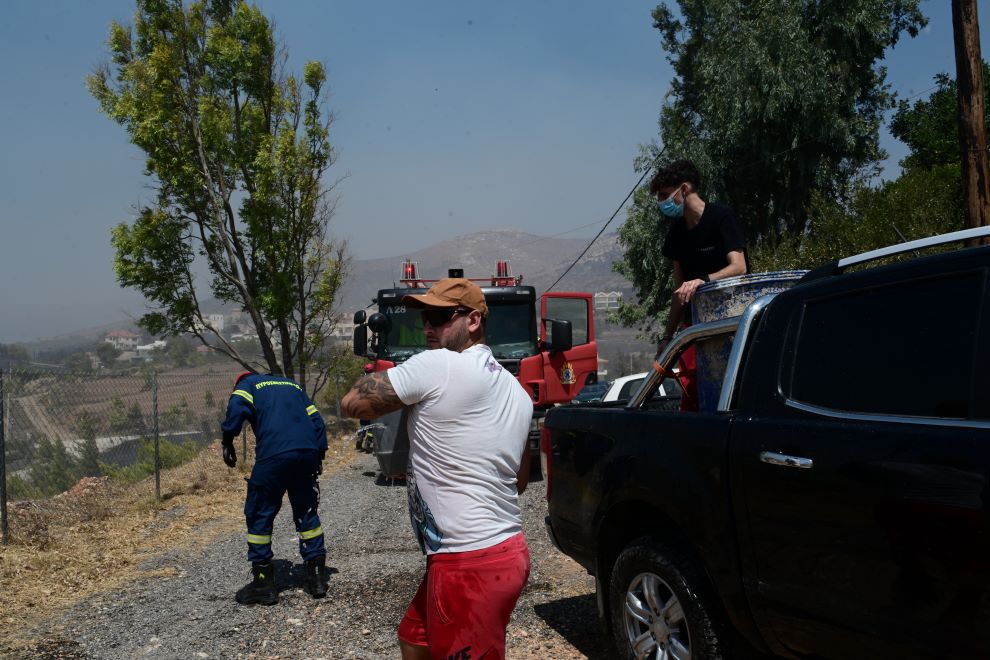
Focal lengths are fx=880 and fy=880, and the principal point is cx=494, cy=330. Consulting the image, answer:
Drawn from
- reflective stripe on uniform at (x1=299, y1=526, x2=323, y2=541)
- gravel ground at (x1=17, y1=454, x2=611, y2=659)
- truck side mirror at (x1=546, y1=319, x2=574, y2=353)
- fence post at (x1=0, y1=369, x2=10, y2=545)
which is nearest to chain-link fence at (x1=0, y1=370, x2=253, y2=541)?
fence post at (x1=0, y1=369, x2=10, y2=545)

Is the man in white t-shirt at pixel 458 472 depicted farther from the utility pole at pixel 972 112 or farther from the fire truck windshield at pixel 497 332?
the fire truck windshield at pixel 497 332

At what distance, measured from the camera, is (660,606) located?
383 cm

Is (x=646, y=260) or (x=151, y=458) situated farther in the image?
(x=646, y=260)

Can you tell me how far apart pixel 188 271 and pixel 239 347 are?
3413mm

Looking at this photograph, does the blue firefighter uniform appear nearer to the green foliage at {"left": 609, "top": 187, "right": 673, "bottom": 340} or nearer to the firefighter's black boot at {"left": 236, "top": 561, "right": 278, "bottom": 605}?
the firefighter's black boot at {"left": 236, "top": 561, "right": 278, "bottom": 605}

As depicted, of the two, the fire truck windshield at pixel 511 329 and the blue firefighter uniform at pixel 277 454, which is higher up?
the fire truck windshield at pixel 511 329

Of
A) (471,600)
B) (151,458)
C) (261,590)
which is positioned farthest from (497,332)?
(471,600)

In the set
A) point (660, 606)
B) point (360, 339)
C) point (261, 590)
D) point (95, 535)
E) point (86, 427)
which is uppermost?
point (360, 339)

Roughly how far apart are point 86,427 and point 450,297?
8573 mm

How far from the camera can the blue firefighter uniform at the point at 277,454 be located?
6.31 metres

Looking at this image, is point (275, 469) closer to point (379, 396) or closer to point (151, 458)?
point (379, 396)

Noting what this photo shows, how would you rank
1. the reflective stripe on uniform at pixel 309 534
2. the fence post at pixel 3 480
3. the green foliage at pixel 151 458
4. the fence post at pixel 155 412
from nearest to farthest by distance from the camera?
the reflective stripe on uniform at pixel 309 534 < the fence post at pixel 3 480 < the fence post at pixel 155 412 < the green foliage at pixel 151 458

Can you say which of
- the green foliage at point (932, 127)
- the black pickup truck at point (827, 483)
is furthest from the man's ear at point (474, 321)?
the green foliage at point (932, 127)

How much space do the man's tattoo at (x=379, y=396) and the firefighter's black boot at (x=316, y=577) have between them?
3.96 m
